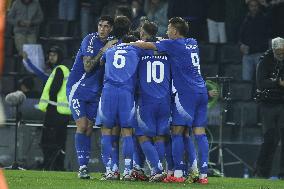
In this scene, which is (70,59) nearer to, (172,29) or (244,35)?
(244,35)

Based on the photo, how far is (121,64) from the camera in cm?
1370

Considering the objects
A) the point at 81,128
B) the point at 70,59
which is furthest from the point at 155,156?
the point at 70,59

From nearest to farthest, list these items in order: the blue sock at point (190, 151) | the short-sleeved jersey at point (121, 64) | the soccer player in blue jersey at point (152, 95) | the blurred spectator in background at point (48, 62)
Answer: the short-sleeved jersey at point (121, 64) < the soccer player in blue jersey at point (152, 95) < the blue sock at point (190, 151) < the blurred spectator in background at point (48, 62)

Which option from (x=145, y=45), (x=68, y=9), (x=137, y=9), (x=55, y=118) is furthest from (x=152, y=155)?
(x=68, y=9)

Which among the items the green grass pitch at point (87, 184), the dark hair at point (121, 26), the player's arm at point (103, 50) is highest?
the dark hair at point (121, 26)

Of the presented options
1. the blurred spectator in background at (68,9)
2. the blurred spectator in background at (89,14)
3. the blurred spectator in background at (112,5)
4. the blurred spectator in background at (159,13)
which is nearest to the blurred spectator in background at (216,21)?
the blurred spectator in background at (159,13)

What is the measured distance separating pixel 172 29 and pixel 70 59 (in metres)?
8.63

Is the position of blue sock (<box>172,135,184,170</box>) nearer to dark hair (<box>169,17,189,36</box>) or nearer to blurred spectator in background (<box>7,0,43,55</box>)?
dark hair (<box>169,17,189,36</box>)

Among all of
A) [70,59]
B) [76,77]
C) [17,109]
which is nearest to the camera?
[76,77]

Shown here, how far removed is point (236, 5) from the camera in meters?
21.4

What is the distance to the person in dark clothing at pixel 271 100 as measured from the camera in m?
17.7

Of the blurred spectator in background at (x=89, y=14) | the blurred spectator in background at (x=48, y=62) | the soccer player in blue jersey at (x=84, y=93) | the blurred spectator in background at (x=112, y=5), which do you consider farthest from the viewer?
the blurred spectator in background at (x=89, y=14)

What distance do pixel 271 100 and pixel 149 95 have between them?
4450 mm

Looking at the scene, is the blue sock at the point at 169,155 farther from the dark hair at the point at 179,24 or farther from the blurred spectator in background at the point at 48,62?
the blurred spectator in background at the point at 48,62
